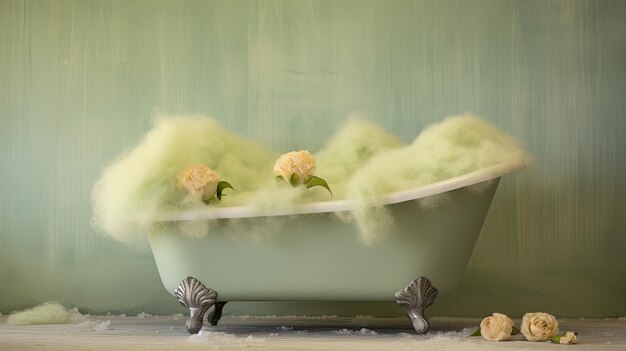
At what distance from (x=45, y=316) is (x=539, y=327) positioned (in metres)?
1.81

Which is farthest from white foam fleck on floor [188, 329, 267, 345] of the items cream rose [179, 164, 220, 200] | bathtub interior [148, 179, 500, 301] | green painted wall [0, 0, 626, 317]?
green painted wall [0, 0, 626, 317]

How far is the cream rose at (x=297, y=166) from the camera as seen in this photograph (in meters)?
2.36

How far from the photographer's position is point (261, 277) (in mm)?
2434

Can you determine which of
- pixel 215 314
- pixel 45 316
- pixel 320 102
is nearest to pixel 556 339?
pixel 215 314

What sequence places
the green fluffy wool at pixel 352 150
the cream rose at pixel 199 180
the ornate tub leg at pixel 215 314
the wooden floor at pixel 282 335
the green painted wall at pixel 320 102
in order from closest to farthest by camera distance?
the wooden floor at pixel 282 335, the cream rose at pixel 199 180, the green fluffy wool at pixel 352 150, the ornate tub leg at pixel 215 314, the green painted wall at pixel 320 102

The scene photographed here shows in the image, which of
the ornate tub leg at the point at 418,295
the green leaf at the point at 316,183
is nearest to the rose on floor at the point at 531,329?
the ornate tub leg at the point at 418,295

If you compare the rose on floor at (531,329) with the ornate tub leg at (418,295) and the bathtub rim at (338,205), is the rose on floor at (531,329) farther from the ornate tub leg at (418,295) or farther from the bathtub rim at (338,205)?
the bathtub rim at (338,205)

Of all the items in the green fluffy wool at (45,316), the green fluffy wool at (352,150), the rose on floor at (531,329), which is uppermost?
the green fluffy wool at (352,150)

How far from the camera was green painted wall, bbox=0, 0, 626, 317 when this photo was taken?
302cm

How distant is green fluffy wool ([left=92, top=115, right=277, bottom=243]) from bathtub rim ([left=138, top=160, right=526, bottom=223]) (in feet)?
Result: 0.09

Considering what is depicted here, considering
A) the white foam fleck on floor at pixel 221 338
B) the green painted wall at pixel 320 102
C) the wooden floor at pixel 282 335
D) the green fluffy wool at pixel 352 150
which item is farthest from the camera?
the green painted wall at pixel 320 102

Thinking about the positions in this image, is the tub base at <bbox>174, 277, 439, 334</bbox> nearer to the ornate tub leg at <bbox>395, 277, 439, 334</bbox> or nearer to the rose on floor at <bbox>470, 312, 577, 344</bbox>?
the ornate tub leg at <bbox>395, 277, 439, 334</bbox>

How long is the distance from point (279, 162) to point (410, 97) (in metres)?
0.94

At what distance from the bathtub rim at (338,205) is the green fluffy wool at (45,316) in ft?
2.56
